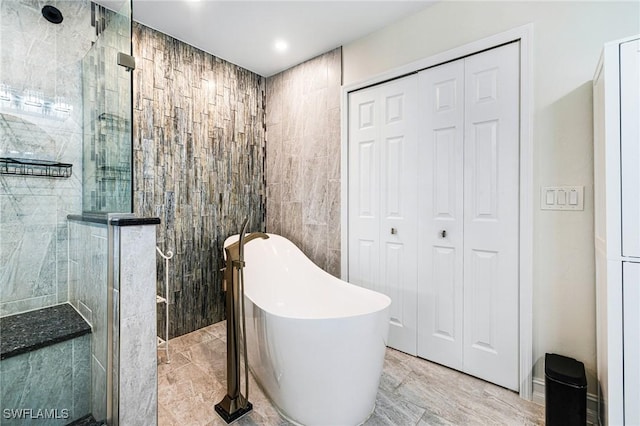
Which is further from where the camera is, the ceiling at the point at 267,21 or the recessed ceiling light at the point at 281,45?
the recessed ceiling light at the point at 281,45

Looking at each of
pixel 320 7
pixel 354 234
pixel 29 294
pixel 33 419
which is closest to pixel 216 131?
pixel 320 7

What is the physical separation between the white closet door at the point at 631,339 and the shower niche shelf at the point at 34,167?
2.89 m

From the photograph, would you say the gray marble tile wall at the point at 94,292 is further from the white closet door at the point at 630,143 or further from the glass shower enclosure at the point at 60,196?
the white closet door at the point at 630,143

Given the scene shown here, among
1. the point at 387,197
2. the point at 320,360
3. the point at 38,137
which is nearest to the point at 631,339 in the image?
the point at 320,360

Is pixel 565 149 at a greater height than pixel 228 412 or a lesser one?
greater

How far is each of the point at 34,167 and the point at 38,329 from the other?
907mm

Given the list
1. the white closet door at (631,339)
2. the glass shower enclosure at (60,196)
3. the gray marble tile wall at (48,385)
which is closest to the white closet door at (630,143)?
the white closet door at (631,339)

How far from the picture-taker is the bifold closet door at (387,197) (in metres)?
2.26

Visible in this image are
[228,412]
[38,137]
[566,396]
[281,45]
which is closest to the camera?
[566,396]

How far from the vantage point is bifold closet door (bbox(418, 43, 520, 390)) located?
1826mm

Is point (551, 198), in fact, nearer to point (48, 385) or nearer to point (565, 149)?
point (565, 149)

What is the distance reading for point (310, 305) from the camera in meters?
2.34

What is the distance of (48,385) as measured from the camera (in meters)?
1.33

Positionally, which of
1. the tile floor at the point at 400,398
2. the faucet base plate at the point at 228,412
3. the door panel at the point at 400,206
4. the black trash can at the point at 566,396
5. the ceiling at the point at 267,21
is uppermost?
the ceiling at the point at 267,21
